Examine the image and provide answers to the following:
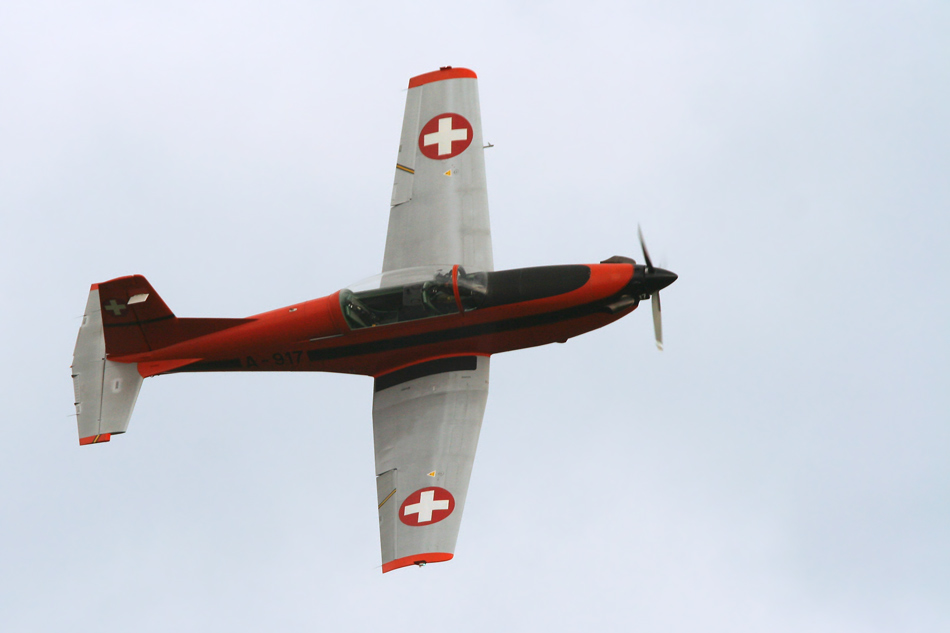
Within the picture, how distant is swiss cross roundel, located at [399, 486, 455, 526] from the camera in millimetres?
14664

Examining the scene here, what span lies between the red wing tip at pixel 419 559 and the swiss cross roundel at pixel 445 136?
6597 millimetres

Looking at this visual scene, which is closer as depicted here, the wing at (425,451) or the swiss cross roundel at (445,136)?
the wing at (425,451)

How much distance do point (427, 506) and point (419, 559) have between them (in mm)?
766

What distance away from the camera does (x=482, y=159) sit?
17812mm

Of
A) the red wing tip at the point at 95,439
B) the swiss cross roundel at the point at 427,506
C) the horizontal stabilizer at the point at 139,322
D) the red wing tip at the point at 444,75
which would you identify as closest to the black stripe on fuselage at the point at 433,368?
the swiss cross roundel at the point at 427,506

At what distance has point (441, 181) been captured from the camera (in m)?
17.6

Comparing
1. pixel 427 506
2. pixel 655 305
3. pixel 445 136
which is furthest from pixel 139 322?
pixel 655 305

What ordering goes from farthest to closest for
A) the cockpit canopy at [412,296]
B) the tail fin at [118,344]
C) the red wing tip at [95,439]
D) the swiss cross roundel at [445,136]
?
the swiss cross roundel at [445,136]
the tail fin at [118,344]
the red wing tip at [95,439]
the cockpit canopy at [412,296]

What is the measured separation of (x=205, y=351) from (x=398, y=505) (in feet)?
13.1

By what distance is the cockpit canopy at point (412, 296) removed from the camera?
15.9 meters

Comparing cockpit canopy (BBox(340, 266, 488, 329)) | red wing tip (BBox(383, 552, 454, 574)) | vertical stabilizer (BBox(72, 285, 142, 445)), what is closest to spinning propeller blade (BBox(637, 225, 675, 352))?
cockpit canopy (BBox(340, 266, 488, 329))

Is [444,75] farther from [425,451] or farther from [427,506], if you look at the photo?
[427,506]

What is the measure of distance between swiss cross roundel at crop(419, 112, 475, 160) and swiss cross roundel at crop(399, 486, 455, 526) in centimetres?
569

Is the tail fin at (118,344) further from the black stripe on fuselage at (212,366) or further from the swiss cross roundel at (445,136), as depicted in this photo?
the swiss cross roundel at (445,136)
